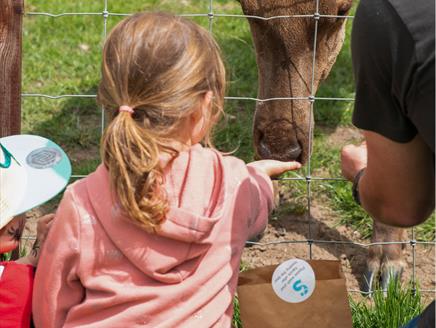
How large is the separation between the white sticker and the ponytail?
0.62m

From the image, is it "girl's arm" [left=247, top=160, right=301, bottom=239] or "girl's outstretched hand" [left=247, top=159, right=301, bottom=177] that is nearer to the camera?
"girl's arm" [left=247, top=160, right=301, bottom=239]

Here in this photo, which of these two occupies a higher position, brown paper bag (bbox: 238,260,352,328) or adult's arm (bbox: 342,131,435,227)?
adult's arm (bbox: 342,131,435,227)

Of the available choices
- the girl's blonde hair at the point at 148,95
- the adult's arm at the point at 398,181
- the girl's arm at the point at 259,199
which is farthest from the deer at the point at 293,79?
the girl's blonde hair at the point at 148,95

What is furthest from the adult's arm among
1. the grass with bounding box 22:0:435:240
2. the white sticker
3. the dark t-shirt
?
the grass with bounding box 22:0:435:240

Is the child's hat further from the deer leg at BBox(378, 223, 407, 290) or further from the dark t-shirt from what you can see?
the deer leg at BBox(378, 223, 407, 290)

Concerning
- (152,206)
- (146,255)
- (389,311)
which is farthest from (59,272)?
(389,311)

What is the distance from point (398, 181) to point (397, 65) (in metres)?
0.37

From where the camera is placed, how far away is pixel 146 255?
2.34 meters

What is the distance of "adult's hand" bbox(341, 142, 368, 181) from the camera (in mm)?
2742

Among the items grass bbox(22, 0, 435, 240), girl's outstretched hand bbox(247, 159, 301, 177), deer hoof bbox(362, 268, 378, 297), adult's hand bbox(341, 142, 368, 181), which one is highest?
adult's hand bbox(341, 142, 368, 181)

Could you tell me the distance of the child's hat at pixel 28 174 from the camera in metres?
2.44

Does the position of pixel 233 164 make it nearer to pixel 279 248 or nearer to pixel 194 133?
pixel 194 133

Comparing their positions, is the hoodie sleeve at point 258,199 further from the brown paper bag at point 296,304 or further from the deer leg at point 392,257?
the deer leg at point 392,257

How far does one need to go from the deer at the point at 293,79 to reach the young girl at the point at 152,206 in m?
1.85
